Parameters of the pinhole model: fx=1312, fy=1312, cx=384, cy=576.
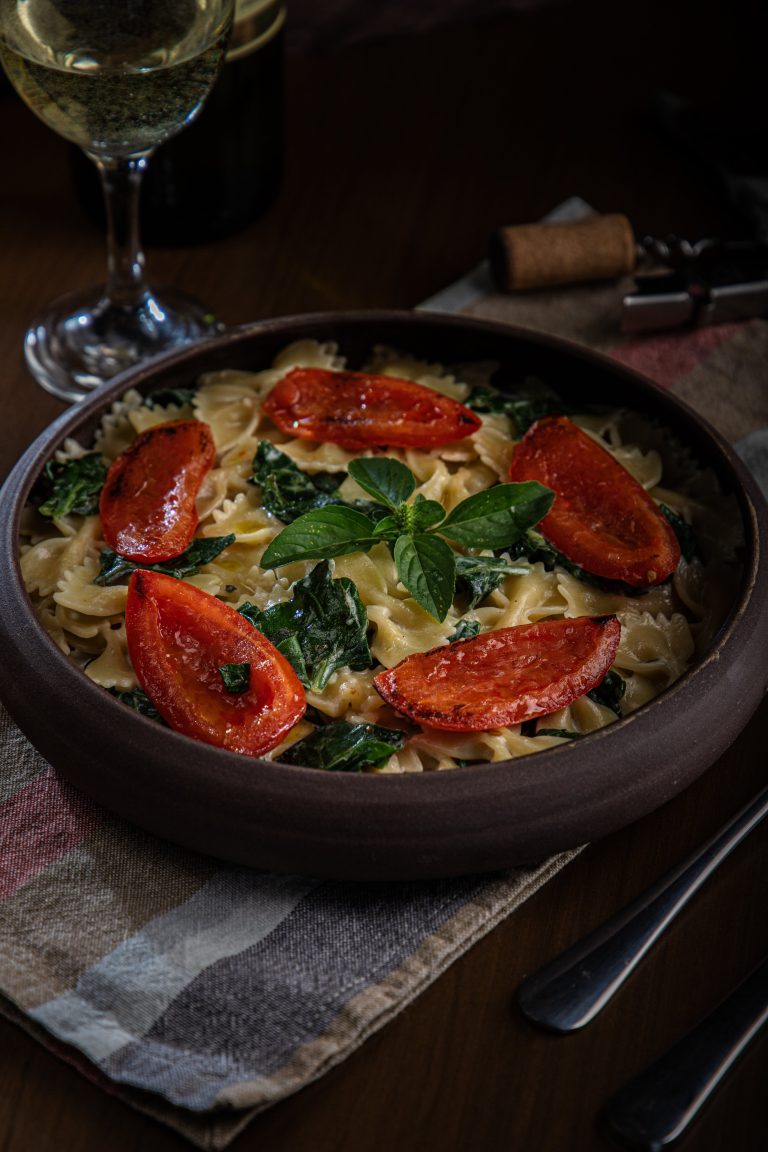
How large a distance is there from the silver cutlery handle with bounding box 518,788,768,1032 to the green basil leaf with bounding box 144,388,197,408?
5.74 feet

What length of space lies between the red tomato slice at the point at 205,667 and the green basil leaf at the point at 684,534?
105cm

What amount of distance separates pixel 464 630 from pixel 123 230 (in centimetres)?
191

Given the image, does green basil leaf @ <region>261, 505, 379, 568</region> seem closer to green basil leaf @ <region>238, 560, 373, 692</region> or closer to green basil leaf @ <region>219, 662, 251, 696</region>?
green basil leaf @ <region>238, 560, 373, 692</region>

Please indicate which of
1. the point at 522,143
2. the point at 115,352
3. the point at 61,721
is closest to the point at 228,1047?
the point at 61,721

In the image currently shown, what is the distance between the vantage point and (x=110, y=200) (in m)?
3.93

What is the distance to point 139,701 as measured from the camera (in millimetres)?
2719

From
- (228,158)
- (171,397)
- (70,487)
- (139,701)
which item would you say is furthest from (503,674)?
(228,158)

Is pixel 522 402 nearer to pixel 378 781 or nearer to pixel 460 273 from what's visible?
pixel 460 273

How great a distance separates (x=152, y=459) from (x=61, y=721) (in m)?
0.84

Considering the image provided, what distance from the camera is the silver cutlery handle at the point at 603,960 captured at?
2.45 meters

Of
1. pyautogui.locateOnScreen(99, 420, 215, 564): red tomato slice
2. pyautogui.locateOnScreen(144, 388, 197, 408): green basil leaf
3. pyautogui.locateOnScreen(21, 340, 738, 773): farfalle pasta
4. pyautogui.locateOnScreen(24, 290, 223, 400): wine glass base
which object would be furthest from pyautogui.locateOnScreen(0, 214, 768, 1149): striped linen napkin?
pyautogui.locateOnScreen(24, 290, 223, 400): wine glass base

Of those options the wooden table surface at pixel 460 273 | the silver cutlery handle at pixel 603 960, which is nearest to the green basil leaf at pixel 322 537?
the wooden table surface at pixel 460 273

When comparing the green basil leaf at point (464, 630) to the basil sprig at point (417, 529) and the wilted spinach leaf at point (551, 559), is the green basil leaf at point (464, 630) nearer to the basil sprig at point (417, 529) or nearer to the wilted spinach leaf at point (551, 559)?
the basil sprig at point (417, 529)

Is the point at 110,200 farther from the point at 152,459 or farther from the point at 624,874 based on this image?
the point at 624,874
